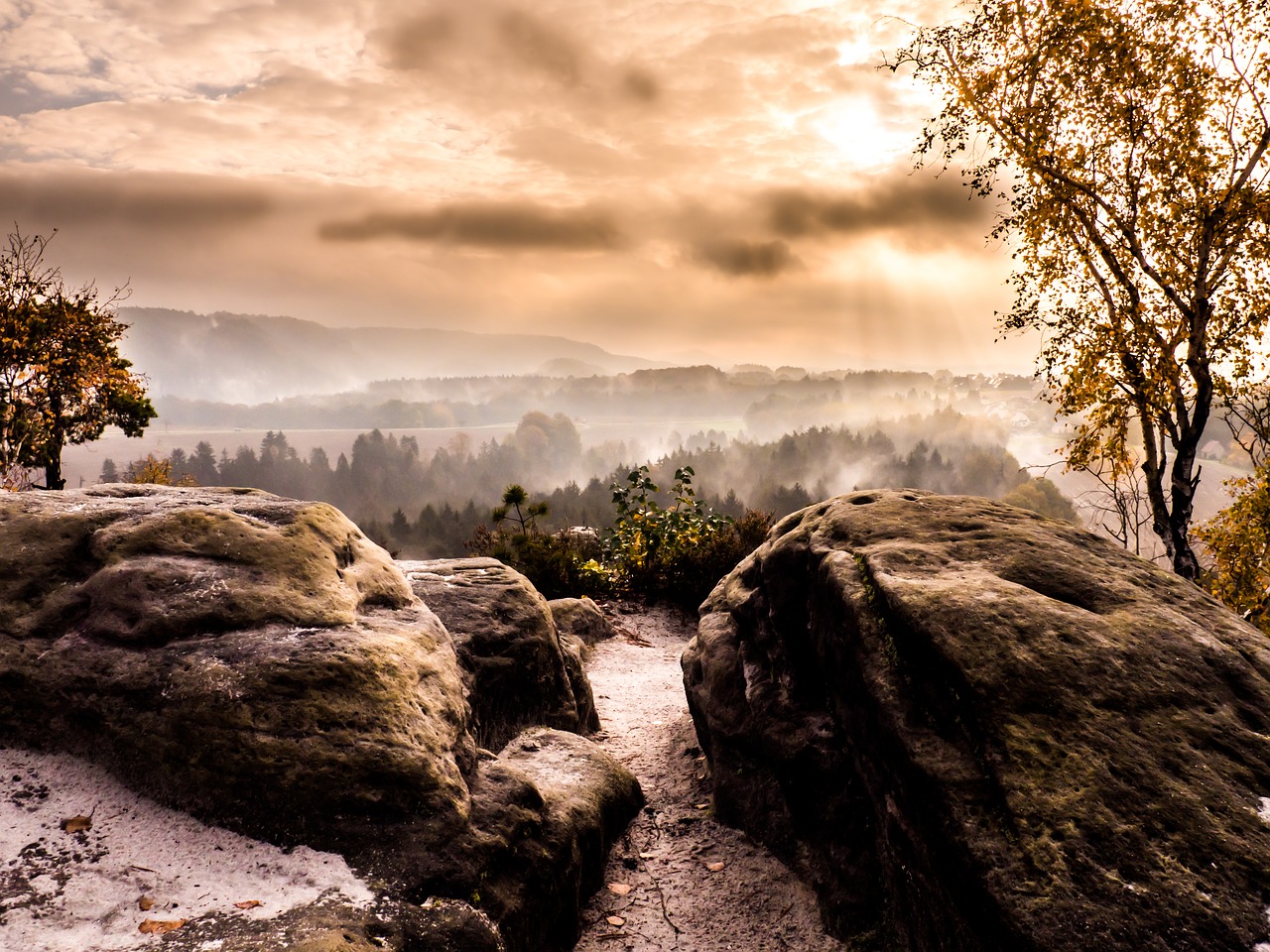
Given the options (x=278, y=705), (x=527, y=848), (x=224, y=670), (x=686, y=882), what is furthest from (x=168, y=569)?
(x=686, y=882)

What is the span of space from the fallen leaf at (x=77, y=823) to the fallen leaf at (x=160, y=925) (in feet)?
2.36

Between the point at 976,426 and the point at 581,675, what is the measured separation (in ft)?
469

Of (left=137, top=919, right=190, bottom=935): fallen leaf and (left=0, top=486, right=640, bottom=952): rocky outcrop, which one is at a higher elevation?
(left=0, top=486, right=640, bottom=952): rocky outcrop

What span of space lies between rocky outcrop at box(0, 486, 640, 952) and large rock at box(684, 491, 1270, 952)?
175cm

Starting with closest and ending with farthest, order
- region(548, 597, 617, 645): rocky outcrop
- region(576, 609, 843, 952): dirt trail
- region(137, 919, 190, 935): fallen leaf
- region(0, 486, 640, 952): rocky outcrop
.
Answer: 1. region(137, 919, 190, 935): fallen leaf
2. region(0, 486, 640, 952): rocky outcrop
3. region(576, 609, 843, 952): dirt trail
4. region(548, 597, 617, 645): rocky outcrop

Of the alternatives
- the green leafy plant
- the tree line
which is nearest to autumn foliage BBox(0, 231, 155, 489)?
the green leafy plant

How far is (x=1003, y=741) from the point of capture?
3463 mm

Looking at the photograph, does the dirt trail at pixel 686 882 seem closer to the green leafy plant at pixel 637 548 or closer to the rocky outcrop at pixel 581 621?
the rocky outcrop at pixel 581 621

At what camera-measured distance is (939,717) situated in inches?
146

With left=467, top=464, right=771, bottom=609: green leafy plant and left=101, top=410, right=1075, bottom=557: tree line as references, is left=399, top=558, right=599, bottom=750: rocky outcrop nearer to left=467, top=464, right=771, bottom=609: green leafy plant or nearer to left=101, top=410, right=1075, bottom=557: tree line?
left=467, top=464, right=771, bottom=609: green leafy plant

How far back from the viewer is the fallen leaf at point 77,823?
3361 mm

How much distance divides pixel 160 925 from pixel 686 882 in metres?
3.39

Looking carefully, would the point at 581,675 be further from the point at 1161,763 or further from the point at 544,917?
the point at 1161,763

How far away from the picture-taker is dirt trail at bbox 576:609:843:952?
4.62 metres
